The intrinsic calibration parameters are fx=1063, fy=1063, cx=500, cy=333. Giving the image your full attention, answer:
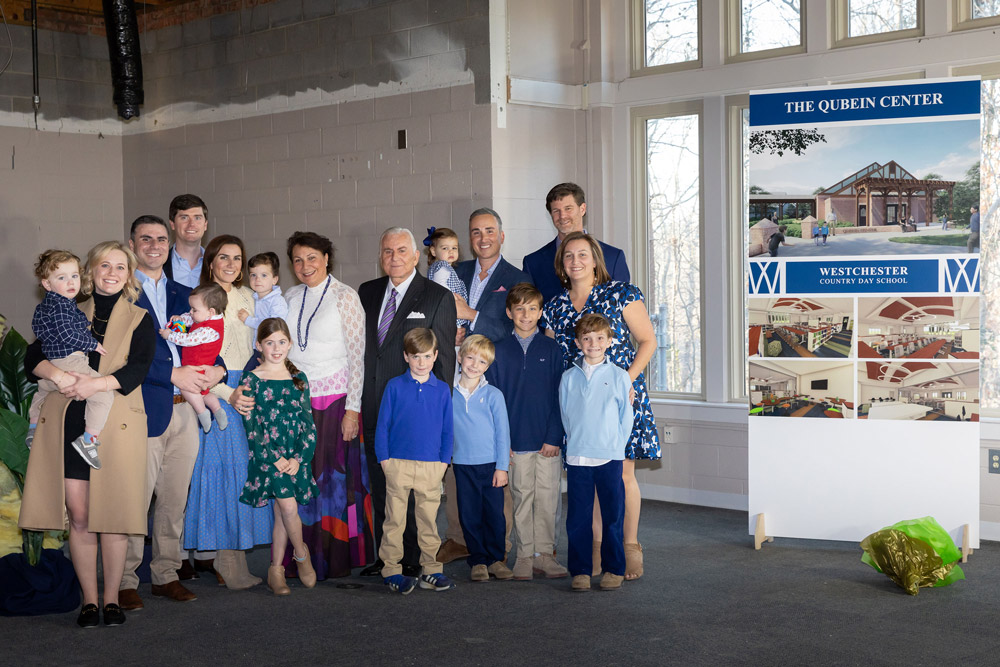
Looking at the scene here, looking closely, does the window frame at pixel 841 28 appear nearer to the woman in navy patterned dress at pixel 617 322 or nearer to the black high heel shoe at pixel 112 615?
the woman in navy patterned dress at pixel 617 322

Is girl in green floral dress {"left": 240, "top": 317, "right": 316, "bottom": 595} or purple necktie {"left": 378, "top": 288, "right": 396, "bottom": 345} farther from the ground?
purple necktie {"left": 378, "top": 288, "right": 396, "bottom": 345}

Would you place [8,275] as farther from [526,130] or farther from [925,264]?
[925,264]

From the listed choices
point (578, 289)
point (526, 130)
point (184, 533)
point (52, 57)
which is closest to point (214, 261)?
point (184, 533)

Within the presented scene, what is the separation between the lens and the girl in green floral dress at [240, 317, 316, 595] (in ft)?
14.0

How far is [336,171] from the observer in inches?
264

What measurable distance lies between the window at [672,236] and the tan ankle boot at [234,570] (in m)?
2.90

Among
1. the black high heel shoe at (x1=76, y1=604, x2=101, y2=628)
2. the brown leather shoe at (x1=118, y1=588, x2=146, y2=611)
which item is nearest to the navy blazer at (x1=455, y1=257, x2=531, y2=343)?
the brown leather shoe at (x1=118, y1=588, x2=146, y2=611)

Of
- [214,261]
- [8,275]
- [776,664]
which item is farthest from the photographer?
[8,275]

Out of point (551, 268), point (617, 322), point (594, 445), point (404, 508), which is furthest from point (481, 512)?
point (551, 268)

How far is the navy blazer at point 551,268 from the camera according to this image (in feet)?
15.8

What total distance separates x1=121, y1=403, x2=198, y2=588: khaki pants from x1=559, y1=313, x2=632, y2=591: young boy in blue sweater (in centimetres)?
152

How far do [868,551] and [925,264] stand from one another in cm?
135

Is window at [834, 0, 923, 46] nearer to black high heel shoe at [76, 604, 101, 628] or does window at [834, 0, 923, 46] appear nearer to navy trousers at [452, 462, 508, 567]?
navy trousers at [452, 462, 508, 567]

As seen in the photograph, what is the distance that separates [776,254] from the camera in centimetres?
512
